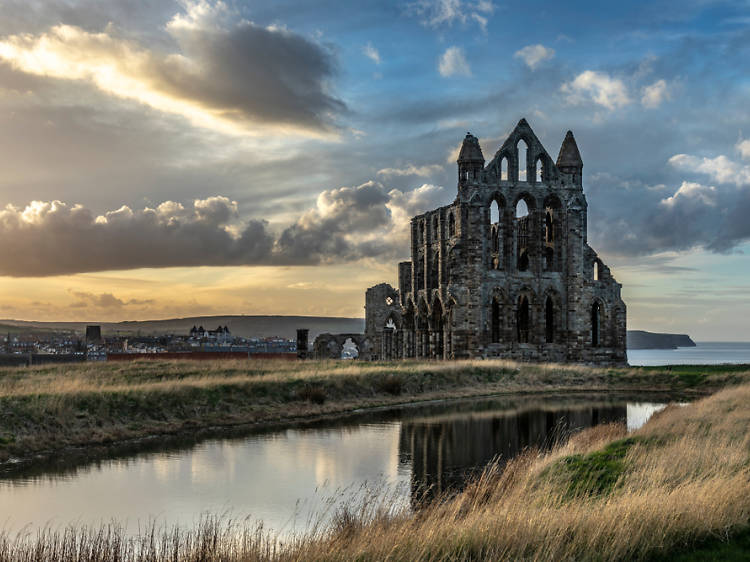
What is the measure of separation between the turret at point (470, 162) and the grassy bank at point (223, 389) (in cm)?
1705

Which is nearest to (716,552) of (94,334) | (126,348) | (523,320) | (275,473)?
(275,473)

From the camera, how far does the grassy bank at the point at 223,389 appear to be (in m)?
23.2

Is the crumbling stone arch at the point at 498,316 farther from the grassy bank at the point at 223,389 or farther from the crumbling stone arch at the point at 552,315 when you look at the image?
the grassy bank at the point at 223,389

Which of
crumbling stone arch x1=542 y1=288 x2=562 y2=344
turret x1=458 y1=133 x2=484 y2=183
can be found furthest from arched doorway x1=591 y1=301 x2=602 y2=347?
turret x1=458 y1=133 x2=484 y2=183

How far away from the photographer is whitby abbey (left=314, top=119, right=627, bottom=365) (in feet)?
196

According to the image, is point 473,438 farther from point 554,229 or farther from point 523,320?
point 554,229

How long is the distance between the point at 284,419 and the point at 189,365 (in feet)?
46.3

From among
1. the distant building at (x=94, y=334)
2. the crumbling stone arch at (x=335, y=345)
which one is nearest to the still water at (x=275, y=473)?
the crumbling stone arch at (x=335, y=345)

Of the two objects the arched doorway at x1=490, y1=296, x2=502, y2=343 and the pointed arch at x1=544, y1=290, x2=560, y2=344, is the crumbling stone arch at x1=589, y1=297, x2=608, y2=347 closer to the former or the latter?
the pointed arch at x1=544, y1=290, x2=560, y2=344

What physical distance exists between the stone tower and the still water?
30.3m

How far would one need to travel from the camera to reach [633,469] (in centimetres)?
1448

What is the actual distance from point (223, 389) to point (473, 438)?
10791 millimetres

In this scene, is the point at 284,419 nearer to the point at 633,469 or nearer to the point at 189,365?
the point at 189,365

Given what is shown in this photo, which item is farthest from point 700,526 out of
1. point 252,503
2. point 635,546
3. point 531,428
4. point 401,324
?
point 401,324
